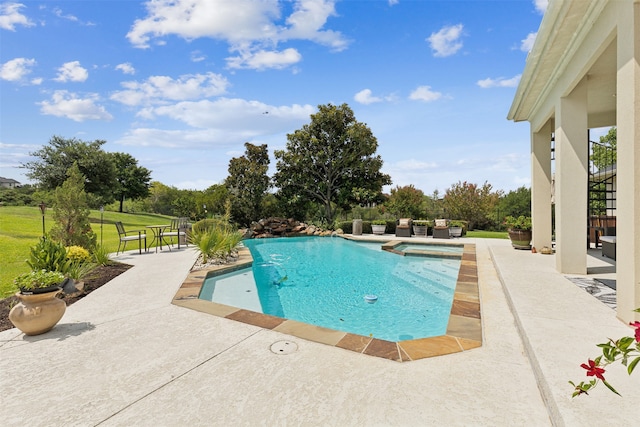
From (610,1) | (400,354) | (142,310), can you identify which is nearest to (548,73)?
(610,1)

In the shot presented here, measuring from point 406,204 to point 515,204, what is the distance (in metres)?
5.47

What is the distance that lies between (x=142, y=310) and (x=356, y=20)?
30.0 feet

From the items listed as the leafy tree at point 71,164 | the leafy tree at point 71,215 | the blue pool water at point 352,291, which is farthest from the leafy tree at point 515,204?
the leafy tree at point 71,164

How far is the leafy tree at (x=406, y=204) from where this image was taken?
16.2m

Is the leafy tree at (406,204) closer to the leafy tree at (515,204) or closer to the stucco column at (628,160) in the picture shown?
the leafy tree at (515,204)

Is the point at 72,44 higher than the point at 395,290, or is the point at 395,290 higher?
the point at 72,44

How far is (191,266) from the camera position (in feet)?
22.7

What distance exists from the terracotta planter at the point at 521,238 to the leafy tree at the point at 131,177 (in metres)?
38.1

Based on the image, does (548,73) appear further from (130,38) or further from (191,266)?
(130,38)

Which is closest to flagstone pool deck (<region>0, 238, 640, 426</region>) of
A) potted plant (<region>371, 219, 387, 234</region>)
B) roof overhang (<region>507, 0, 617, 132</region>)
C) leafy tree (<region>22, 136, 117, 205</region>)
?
roof overhang (<region>507, 0, 617, 132</region>)

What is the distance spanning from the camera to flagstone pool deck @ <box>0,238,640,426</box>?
1860 millimetres

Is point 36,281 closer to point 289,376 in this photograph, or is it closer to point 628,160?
point 289,376

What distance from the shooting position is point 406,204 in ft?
53.1

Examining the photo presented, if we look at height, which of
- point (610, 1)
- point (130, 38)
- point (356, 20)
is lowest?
point (610, 1)
